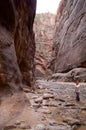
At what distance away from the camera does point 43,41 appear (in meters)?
62.4

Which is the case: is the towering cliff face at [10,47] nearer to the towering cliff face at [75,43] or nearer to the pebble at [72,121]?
the pebble at [72,121]

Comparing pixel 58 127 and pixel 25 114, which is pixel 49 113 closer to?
pixel 25 114

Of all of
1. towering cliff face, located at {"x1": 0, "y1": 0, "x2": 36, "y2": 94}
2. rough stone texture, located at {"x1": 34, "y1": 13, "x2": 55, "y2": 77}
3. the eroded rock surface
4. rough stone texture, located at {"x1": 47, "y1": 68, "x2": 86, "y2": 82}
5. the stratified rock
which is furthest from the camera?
rough stone texture, located at {"x1": 34, "y1": 13, "x2": 55, "y2": 77}

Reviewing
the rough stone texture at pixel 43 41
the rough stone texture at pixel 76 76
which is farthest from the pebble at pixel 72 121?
the rough stone texture at pixel 43 41

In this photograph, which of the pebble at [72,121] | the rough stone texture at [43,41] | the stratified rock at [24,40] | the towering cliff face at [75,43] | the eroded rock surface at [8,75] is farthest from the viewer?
the rough stone texture at [43,41]

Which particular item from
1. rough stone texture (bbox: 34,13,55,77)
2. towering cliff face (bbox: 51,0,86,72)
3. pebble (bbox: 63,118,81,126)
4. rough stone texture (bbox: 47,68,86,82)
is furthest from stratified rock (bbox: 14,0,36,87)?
rough stone texture (bbox: 34,13,55,77)

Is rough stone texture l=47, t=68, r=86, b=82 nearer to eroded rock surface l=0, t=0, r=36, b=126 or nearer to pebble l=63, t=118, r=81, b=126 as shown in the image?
eroded rock surface l=0, t=0, r=36, b=126

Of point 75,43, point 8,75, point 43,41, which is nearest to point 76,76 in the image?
point 75,43

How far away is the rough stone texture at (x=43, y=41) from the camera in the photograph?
49.7m

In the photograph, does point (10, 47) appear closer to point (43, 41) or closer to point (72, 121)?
point (72, 121)

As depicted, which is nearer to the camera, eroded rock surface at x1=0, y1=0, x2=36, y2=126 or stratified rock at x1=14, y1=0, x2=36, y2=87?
eroded rock surface at x1=0, y1=0, x2=36, y2=126

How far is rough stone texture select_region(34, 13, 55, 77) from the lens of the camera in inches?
1956

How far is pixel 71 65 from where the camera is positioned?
25.5m

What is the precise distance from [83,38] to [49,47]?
37932mm
